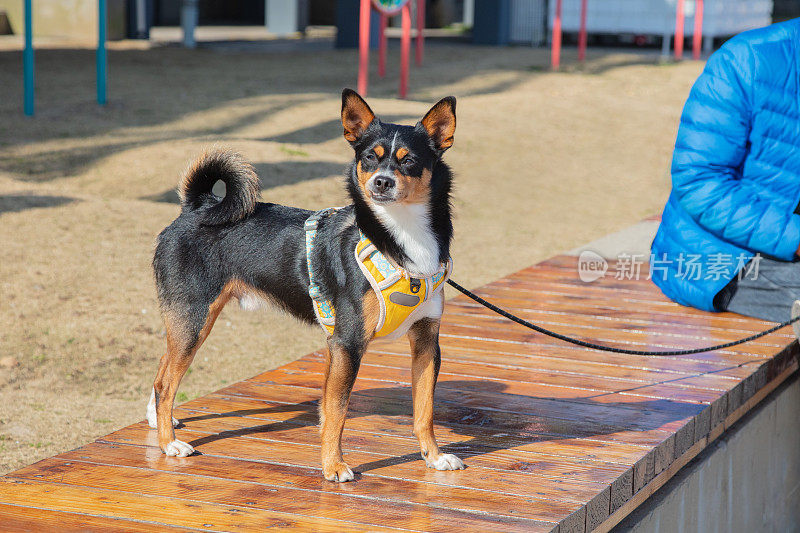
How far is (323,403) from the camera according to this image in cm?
282

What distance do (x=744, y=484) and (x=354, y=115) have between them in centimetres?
263

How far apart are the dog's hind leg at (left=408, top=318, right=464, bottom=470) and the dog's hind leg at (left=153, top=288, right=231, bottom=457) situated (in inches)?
25.9

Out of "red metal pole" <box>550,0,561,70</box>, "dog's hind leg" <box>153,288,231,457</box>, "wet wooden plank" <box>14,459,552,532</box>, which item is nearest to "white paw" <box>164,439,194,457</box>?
"dog's hind leg" <box>153,288,231,457</box>

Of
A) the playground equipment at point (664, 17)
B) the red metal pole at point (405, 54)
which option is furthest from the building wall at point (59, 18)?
the playground equipment at point (664, 17)

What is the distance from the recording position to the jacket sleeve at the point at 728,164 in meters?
4.44

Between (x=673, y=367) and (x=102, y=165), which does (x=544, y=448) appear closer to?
(x=673, y=367)

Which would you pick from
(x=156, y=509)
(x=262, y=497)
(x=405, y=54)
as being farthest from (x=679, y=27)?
(x=156, y=509)

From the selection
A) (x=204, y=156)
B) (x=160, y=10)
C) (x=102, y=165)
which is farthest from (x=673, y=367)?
(x=160, y=10)

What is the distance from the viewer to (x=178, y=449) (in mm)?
3086

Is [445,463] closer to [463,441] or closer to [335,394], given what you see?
[463,441]

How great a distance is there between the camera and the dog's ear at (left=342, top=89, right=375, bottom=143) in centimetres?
276

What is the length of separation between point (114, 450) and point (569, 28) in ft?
63.9

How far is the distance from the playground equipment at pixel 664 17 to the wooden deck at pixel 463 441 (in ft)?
51.5

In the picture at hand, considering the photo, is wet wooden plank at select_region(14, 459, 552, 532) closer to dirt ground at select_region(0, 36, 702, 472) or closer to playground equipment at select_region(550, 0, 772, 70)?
dirt ground at select_region(0, 36, 702, 472)
